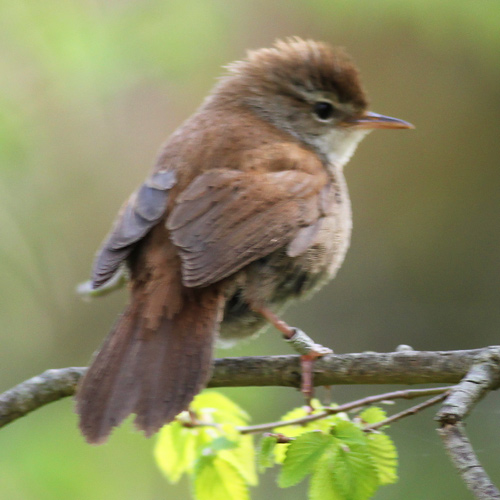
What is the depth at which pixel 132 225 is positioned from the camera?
359 cm

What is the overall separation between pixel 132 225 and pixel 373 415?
144 cm

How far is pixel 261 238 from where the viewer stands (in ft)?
11.2

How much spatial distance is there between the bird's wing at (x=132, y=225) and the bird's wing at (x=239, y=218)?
118 mm

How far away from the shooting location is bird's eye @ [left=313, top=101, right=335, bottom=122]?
14.9 feet

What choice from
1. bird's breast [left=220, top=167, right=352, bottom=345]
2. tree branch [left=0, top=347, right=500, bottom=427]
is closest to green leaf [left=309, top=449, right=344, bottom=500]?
tree branch [left=0, top=347, right=500, bottom=427]

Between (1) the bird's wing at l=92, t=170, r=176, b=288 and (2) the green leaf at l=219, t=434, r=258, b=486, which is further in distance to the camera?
(1) the bird's wing at l=92, t=170, r=176, b=288

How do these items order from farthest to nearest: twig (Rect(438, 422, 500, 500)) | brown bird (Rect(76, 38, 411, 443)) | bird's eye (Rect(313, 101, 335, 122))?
bird's eye (Rect(313, 101, 335, 122)), brown bird (Rect(76, 38, 411, 443)), twig (Rect(438, 422, 500, 500))

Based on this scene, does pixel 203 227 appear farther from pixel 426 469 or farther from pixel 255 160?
pixel 426 469

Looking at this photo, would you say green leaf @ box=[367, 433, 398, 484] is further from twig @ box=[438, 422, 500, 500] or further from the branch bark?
twig @ box=[438, 422, 500, 500]

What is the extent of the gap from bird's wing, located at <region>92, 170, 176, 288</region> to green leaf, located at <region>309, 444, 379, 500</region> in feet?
4.59

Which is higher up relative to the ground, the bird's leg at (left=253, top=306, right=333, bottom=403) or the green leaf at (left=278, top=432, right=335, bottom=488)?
the green leaf at (left=278, top=432, right=335, bottom=488)

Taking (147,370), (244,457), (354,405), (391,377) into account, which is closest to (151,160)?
(147,370)

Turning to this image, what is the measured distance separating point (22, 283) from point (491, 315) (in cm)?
349

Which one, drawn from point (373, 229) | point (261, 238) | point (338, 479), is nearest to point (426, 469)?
point (373, 229)
